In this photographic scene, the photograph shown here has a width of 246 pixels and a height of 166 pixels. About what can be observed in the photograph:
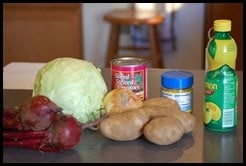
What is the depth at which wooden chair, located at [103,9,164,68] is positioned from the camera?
3.22 metres

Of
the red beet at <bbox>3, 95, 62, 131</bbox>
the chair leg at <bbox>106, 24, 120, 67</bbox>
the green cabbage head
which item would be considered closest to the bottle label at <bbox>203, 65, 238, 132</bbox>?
the green cabbage head

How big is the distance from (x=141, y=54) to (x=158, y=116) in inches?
99.8

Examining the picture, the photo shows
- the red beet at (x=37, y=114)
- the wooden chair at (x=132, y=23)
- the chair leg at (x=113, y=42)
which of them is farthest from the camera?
the chair leg at (x=113, y=42)

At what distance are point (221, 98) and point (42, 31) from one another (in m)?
2.56

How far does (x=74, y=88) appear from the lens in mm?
1119

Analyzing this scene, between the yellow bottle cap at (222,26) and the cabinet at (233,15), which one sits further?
the cabinet at (233,15)

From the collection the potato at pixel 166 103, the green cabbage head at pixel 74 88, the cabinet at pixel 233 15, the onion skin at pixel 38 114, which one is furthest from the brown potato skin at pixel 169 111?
the cabinet at pixel 233 15

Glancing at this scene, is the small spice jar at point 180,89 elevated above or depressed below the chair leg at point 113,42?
above

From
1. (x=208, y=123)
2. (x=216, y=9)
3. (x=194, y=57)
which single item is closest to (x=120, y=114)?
(x=208, y=123)

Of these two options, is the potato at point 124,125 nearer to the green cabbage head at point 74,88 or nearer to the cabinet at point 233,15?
the green cabbage head at point 74,88

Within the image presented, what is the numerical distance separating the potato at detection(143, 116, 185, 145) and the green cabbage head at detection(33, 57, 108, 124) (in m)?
0.14

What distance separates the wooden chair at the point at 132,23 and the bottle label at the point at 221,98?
210 centimetres

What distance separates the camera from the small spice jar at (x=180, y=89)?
1193mm

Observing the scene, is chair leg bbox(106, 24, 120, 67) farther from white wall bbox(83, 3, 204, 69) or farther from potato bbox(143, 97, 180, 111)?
potato bbox(143, 97, 180, 111)
